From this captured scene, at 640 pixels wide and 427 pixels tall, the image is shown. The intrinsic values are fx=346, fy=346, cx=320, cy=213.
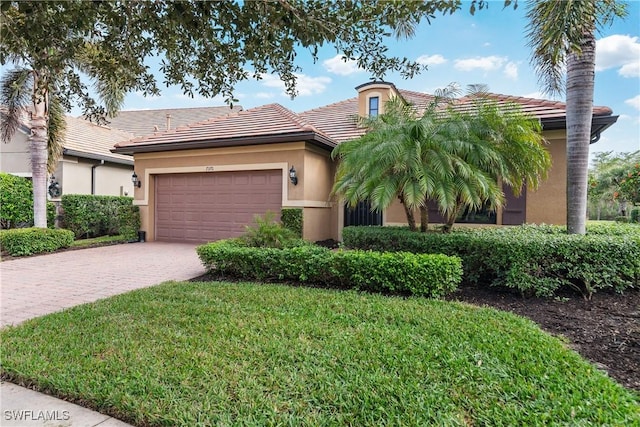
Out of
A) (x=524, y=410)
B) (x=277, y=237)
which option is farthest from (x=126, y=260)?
(x=524, y=410)

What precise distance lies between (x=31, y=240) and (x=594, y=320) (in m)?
13.3

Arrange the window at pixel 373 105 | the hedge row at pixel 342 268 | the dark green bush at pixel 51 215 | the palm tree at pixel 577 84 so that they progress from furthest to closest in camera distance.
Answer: the dark green bush at pixel 51 215, the window at pixel 373 105, the palm tree at pixel 577 84, the hedge row at pixel 342 268

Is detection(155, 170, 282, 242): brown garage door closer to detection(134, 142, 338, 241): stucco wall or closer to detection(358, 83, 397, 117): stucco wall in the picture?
detection(134, 142, 338, 241): stucco wall

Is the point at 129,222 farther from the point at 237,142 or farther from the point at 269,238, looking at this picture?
the point at 269,238

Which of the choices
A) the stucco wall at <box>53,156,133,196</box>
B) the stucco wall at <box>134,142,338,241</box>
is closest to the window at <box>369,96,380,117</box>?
the stucco wall at <box>134,142,338,241</box>

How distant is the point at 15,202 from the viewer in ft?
41.3

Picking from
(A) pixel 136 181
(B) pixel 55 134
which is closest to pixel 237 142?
(A) pixel 136 181

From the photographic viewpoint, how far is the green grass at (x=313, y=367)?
2.54 meters

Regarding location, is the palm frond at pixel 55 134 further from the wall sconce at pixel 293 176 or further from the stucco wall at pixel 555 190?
the stucco wall at pixel 555 190

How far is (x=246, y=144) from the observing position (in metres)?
11.6

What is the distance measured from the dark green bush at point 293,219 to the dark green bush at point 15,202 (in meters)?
9.90

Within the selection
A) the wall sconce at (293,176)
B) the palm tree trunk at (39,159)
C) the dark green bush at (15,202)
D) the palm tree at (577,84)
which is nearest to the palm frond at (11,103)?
the palm tree trunk at (39,159)

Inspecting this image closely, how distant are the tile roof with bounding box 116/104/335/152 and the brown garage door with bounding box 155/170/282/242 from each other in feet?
4.10

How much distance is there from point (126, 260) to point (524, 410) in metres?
9.52
